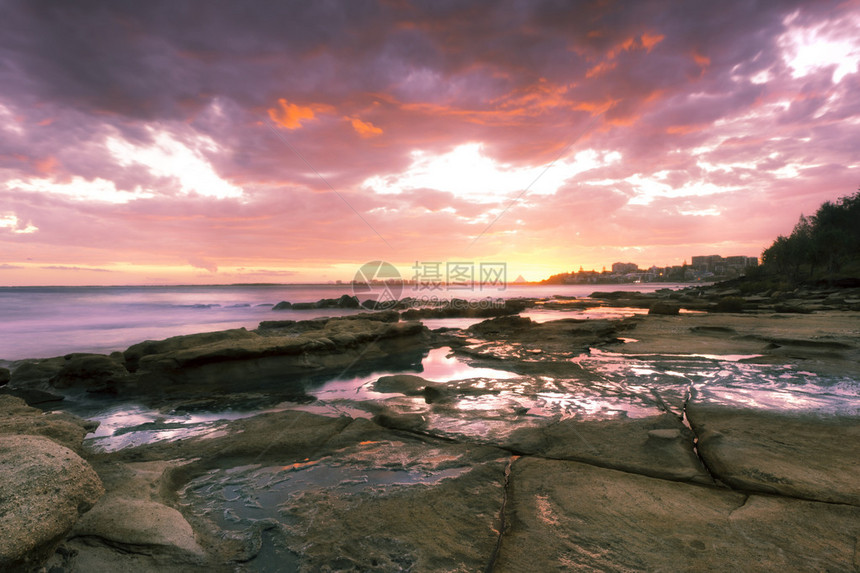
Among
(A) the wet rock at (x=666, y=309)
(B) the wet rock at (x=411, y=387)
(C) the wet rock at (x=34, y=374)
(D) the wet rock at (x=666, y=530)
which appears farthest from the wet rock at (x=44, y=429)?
(A) the wet rock at (x=666, y=309)

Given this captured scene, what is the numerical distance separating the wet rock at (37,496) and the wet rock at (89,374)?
24.3 feet

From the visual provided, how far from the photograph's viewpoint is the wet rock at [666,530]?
2389mm

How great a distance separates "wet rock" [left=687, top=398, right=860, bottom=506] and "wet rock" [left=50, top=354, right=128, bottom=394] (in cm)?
1190

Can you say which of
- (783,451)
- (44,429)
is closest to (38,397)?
(44,429)

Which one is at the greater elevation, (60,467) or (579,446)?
(60,467)

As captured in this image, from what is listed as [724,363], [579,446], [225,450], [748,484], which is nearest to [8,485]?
[225,450]

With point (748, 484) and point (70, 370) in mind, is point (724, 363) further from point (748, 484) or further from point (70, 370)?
point (70, 370)

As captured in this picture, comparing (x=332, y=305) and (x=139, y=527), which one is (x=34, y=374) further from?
(x=332, y=305)

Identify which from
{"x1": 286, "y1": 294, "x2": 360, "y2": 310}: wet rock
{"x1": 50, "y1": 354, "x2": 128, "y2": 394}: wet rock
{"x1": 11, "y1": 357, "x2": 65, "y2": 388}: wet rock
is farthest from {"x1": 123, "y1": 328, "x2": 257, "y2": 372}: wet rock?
{"x1": 286, "y1": 294, "x2": 360, "y2": 310}: wet rock

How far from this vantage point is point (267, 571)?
258cm

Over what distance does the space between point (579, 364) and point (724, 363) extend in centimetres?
324

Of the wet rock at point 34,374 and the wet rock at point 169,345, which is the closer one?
the wet rock at point 34,374

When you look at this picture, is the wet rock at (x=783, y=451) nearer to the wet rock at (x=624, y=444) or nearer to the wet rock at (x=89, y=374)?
the wet rock at (x=624, y=444)

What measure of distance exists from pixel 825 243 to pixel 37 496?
217ft
